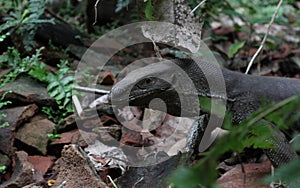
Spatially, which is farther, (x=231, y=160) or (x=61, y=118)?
(x=61, y=118)

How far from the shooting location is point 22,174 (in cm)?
261

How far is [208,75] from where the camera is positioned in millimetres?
2998

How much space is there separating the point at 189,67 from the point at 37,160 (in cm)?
128

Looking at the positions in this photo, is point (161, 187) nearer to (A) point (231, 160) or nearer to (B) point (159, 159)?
(B) point (159, 159)

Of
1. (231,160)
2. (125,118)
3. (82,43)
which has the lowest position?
(231,160)

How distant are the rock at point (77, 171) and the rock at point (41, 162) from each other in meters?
0.54

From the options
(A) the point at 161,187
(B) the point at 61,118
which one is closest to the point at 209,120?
(A) the point at 161,187

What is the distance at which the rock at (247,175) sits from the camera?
104 inches

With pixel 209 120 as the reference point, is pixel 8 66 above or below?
above

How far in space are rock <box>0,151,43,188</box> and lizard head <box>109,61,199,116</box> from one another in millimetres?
711

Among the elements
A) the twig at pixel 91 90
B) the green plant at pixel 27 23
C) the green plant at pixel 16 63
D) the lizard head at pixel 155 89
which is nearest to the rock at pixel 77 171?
the lizard head at pixel 155 89

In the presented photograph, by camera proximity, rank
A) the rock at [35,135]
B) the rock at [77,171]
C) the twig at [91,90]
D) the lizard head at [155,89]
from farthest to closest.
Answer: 1. the twig at [91,90]
2. the rock at [35,135]
3. the lizard head at [155,89]
4. the rock at [77,171]

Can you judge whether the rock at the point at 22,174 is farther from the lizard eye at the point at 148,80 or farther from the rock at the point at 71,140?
the lizard eye at the point at 148,80

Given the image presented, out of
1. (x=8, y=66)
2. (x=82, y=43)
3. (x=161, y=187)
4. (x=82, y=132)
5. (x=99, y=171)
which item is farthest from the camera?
(x=82, y=43)
